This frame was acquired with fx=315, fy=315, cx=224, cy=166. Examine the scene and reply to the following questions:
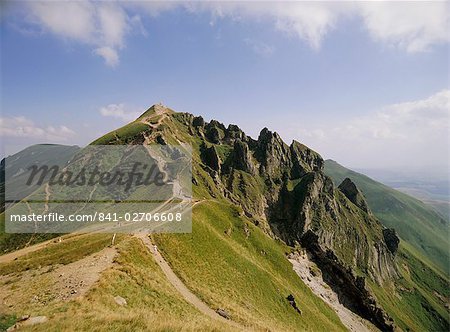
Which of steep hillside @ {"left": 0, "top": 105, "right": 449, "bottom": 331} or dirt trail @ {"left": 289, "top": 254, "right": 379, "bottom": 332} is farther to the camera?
dirt trail @ {"left": 289, "top": 254, "right": 379, "bottom": 332}

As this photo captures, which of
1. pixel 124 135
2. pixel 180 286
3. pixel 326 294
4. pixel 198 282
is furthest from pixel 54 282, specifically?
pixel 124 135

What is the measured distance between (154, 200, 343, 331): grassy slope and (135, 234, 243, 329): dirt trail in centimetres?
135

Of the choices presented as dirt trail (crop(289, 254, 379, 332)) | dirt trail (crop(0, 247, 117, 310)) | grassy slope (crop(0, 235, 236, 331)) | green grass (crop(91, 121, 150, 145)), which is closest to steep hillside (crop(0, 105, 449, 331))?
grassy slope (crop(0, 235, 236, 331))

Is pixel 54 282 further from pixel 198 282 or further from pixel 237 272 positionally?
pixel 237 272

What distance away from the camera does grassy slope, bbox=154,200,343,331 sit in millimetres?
55656

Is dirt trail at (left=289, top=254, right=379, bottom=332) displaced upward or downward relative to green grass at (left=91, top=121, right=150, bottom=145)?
downward

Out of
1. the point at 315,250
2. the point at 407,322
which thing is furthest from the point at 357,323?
the point at 407,322

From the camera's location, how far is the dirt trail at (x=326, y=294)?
4508 inches

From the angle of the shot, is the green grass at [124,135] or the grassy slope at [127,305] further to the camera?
the green grass at [124,135]

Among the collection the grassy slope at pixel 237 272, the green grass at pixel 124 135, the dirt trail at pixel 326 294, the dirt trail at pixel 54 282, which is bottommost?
the dirt trail at pixel 326 294

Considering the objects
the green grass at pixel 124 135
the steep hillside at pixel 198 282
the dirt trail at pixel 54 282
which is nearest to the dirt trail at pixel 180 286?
the steep hillside at pixel 198 282

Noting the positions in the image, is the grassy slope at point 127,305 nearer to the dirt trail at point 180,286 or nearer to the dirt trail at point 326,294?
the dirt trail at point 180,286

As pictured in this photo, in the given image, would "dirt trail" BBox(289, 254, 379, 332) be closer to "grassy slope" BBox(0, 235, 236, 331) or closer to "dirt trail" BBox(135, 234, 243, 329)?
"dirt trail" BBox(135, 234, 243, 329)

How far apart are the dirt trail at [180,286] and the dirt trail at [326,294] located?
242 feet
